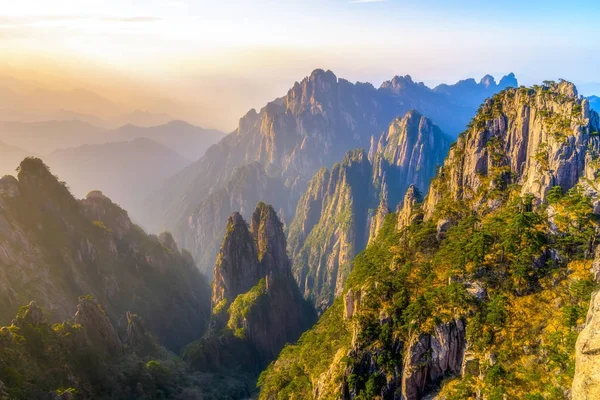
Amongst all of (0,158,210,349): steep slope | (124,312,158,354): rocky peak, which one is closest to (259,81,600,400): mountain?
(124,312,158,354): rocky peak

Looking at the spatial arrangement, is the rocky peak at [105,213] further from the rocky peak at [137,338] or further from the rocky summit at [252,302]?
the rocky peak at [137,338]

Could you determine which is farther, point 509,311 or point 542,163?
point 542,163

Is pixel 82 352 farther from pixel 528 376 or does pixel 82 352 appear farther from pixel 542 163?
pixel 542 163

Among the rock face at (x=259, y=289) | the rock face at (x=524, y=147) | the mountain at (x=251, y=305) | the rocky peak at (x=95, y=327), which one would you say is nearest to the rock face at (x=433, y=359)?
the rock face at (x=524, y=147)

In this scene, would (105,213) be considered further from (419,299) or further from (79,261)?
(419,299)

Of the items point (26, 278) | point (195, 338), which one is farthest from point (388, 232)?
point (26, 278)
